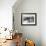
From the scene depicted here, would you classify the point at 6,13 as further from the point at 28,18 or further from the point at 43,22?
the point at 43,22

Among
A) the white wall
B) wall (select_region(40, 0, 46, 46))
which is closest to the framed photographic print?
wall (select_region(40, 0, 46, 46))

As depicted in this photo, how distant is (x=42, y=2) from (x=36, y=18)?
0.75m

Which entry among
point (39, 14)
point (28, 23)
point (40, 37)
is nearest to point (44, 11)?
point (39, 14)

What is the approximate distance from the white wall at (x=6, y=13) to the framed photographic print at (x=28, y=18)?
0.97 metres

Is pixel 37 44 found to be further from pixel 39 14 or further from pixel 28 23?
pixel 39 14

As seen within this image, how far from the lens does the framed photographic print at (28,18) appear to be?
517cm

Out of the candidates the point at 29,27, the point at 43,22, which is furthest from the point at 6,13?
the point at 43,22

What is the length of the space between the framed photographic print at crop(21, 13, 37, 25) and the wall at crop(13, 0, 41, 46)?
5.5 inches

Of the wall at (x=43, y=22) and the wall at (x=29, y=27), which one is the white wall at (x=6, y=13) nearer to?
the wall at (x=29, y=27)

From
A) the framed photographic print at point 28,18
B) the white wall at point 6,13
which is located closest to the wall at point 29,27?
the framed photographic print at point 28,18

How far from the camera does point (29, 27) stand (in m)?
5.23

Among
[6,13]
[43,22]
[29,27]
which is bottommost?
[29,27]

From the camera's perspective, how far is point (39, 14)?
17.2ft

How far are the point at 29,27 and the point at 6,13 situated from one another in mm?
1397
